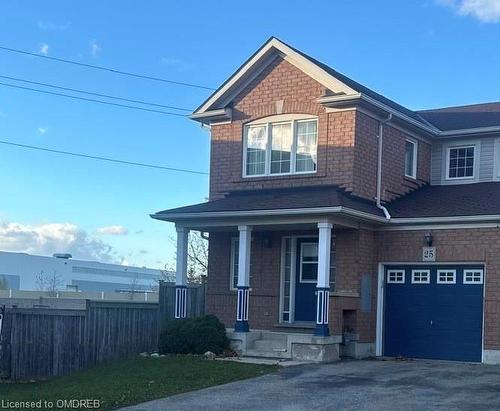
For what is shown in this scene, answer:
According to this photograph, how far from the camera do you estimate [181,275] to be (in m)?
20.3

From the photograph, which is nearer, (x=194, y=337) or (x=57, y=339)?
(x=57, y=339)

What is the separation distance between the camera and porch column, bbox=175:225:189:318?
66.1 feet

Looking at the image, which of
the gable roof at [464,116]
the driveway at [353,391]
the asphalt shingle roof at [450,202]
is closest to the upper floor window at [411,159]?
the asphalt shingle roof at [450,202]

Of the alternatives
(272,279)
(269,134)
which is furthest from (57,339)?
(269,134)

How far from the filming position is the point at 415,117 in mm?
22719

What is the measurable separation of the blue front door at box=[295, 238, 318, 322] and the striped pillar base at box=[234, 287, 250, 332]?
174 cm

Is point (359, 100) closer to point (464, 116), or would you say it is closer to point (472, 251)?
point (472, 251)

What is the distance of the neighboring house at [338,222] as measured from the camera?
18.3 m

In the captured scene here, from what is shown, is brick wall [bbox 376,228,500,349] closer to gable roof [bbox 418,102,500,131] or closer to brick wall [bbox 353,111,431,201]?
brick wall [bbox 353,111,431,201]

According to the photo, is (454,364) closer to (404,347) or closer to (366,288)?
(404,347)

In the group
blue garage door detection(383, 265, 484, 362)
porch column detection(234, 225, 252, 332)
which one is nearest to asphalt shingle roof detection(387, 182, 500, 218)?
blue garage door detection(383, 265, 484, 362)

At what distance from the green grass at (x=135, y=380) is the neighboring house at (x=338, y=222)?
7.73ft

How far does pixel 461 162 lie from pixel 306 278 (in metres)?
6.15

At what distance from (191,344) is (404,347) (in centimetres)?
534
